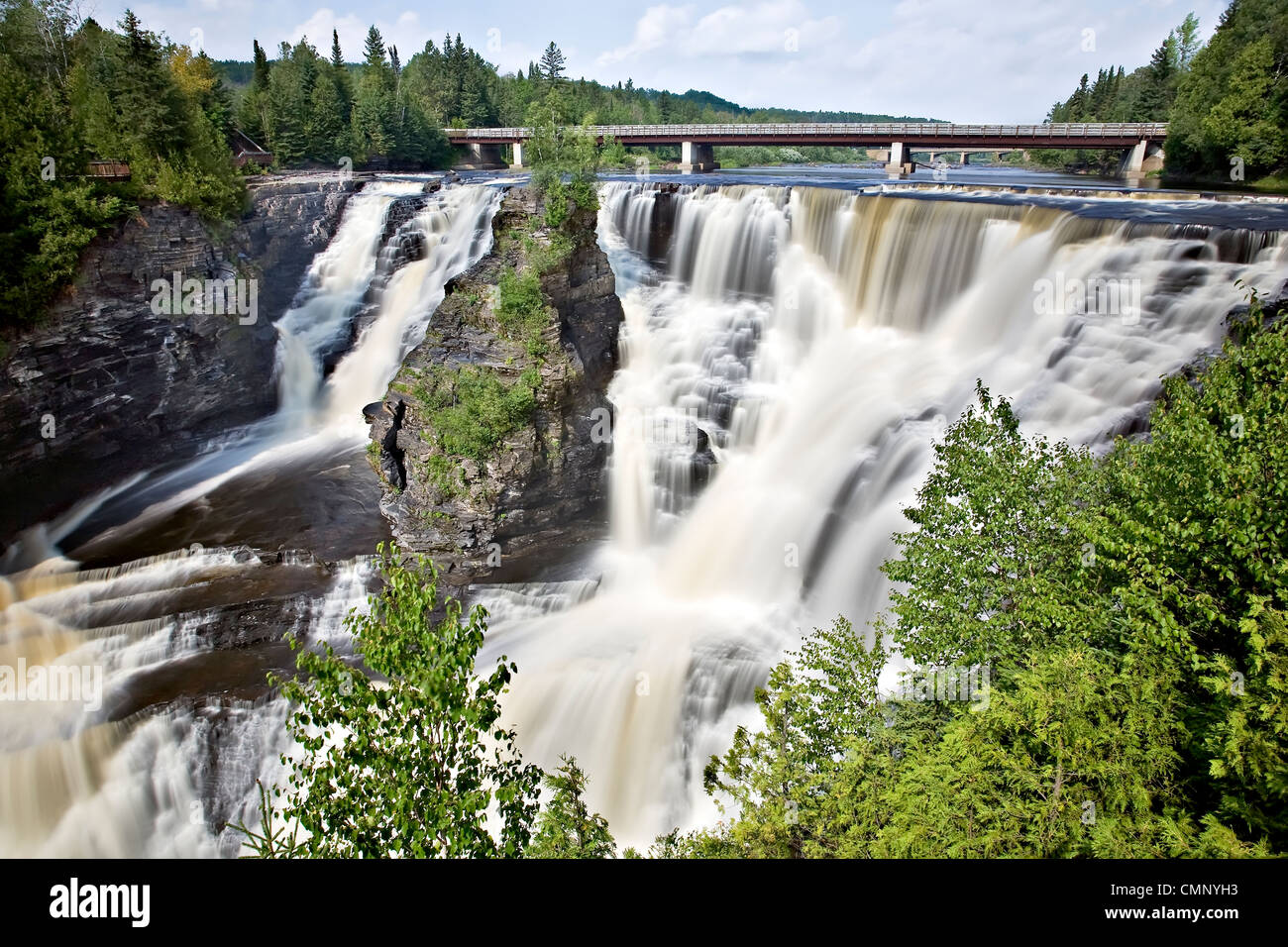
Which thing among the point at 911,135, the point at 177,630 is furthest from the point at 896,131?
the point at 177,630

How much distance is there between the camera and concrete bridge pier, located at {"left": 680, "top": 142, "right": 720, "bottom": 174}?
212 feet

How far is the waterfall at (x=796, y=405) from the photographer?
61.0ft

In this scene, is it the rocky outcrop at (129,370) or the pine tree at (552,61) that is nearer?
the rocky outcrop at (129,370)

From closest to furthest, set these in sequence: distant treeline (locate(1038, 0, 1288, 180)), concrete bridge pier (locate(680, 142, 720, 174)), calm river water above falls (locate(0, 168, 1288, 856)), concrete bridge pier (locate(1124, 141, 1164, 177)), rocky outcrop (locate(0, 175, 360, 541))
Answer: calm river water above falls (locate(0, 168, 1288, 856)) → rocky outcrop (locate(0, 175, 360, 541)) → distant treeline (locate(1038, 0, 1288, 180)) → concrete bridge pier (locate(1124, 141, 1164, 177)) → concrete bridge pier (locate(680, 142, 720, 174))

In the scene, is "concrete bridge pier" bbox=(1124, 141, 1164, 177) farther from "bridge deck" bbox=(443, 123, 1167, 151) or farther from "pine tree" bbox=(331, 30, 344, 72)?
"pine tree" bbox=(331, 30, 344, 72)

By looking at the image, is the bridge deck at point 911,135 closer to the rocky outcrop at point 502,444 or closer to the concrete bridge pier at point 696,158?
the concrete bridge pier at point 696,158

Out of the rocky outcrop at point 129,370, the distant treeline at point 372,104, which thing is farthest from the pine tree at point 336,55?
the rocky outcrop at point 129,370

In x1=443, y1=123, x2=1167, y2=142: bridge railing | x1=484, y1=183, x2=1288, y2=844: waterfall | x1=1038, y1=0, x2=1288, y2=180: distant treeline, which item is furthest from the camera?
x1=443, y1=123, x2=1167, y2=142: bridge railing

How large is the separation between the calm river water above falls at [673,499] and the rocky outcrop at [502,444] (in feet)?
3.80

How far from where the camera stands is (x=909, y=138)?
5175 cm

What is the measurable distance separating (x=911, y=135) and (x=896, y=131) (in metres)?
1.71

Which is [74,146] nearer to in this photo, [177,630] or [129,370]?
[129,370]

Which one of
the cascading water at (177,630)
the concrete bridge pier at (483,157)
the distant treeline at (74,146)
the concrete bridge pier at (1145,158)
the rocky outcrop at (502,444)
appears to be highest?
the concrete bridge pier at (483,157)

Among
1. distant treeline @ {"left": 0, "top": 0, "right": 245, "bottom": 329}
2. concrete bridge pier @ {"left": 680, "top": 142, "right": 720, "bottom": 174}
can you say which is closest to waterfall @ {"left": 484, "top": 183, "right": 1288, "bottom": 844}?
distant treeline @ {"left": 0, "top": 0, "right": 245, "bottom": 329}
